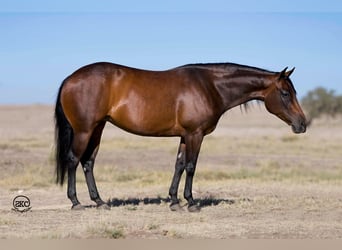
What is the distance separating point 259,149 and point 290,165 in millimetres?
8176

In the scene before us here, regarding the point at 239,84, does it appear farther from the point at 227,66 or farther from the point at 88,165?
the point at 88,165

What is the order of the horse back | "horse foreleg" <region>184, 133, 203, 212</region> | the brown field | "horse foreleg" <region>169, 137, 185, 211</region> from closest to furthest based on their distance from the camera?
the brown field < the horse back < "horse foreleg" <region>184, 133, 203, 212</region> < "horse foreleg" <region>169, 137, 185, 211</region>

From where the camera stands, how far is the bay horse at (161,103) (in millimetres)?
11375

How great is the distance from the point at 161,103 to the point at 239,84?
4.93 ft

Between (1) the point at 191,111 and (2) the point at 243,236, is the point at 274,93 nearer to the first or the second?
(1) the point at 191,111

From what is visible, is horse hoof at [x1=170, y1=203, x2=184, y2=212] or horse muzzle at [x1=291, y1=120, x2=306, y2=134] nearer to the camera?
horse hoof at [x1=170, y1=203, x2=184, y2=212]

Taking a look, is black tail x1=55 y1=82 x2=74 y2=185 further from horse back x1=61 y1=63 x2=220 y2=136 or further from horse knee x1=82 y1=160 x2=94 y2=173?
horse knee x1=82 y1=160 x2=94 y2=173

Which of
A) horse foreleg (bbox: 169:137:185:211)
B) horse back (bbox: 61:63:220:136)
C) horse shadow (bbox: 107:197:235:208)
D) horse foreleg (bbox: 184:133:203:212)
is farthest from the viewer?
horse shadow (bbox: 107:197:235:208)

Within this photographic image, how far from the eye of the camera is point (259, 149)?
31.6 m

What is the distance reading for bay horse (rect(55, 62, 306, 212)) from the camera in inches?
448

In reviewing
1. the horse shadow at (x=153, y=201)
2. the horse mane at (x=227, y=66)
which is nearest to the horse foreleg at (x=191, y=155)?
the horse shadow at (x=153, y=201)

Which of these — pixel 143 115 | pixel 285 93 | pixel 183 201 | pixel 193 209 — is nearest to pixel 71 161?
pixel 143 115

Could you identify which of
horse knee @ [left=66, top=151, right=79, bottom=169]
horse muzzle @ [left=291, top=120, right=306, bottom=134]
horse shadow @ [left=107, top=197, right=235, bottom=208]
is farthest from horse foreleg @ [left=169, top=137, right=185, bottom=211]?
horse muzzle @ [left=291, top=120, right=306, bottom=134]

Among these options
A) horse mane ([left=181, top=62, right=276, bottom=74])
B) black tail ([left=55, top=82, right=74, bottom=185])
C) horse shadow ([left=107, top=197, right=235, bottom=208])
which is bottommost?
horse shadow ([left=107, top=197, right=235, bottom=208])
